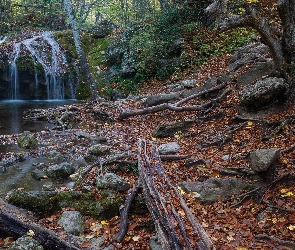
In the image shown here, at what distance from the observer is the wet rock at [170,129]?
29.8ft

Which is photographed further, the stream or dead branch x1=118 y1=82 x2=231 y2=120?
dead branch x1=118 y1=82 x2=231 y2=120

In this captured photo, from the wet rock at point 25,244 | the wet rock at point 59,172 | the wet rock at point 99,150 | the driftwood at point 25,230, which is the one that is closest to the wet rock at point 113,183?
the wet rock at point 59,172

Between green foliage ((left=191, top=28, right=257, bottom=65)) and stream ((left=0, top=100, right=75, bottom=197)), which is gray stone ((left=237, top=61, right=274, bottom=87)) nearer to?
green foliage ((left=191, top=28, right=257, bottom=65))

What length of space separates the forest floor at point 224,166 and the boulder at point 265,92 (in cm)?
26

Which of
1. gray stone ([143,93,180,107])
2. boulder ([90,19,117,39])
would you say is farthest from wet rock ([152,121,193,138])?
boulder ([90,19,117,39])

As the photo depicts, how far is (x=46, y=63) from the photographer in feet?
63.5

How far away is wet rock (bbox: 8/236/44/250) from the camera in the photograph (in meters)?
3.64

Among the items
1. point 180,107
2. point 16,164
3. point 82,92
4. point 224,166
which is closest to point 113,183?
point 224,166

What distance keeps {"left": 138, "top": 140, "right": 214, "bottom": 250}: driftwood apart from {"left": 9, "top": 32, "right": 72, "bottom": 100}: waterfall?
15.1 metres

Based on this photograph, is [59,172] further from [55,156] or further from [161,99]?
[161,99]

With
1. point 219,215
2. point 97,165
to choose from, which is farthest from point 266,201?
point 97,165

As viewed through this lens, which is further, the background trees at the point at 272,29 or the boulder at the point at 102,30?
the boulder at the point at 102,30

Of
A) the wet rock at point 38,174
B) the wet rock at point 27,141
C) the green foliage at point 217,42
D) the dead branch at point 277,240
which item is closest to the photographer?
the dead branch at point 277,240

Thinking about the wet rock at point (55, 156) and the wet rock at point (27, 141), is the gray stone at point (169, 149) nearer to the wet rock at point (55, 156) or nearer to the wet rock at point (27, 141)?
the wet rock at point (55, 156)
